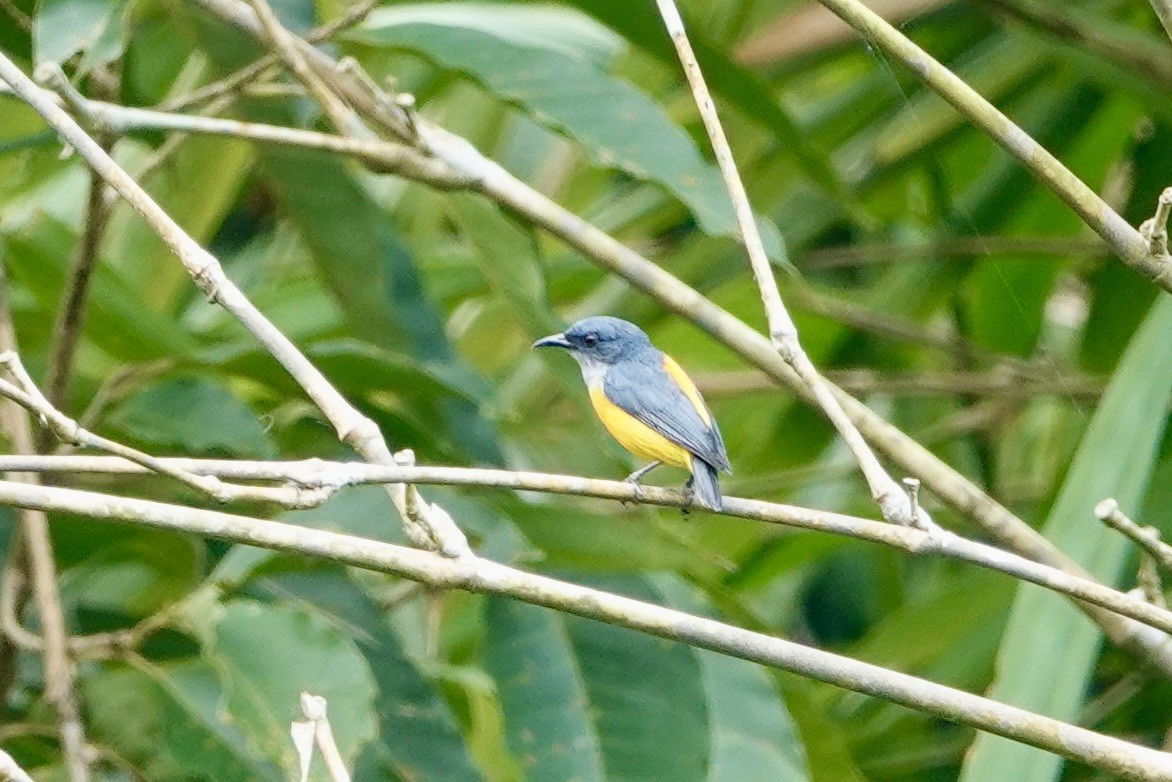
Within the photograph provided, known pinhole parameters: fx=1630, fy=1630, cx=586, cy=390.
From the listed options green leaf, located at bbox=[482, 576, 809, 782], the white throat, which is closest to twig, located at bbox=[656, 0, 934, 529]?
green leaf, located at bbox=[482, 576, 809, 782]

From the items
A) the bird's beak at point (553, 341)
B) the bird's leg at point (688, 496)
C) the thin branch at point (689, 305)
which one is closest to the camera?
the bird's leg at point (688, 496)

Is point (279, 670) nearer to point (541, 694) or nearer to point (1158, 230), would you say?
point (541, 694)

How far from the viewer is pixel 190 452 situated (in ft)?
9.28

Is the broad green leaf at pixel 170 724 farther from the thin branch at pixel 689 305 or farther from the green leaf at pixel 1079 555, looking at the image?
the green leaf at pixel 1079 555

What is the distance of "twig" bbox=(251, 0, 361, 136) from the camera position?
7.41ft

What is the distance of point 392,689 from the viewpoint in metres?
2.72

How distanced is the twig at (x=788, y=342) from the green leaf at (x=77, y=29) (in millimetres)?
754

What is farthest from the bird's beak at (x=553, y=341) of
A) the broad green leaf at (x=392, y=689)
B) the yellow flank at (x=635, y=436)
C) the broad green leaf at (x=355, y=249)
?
the broad green leaf at (x=392, y=689)

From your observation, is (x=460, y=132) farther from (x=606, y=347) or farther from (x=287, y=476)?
(x=287, y=476)

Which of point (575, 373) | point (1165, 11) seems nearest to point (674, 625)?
point (1165, 11)

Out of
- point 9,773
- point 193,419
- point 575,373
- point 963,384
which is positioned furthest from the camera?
point 963,384

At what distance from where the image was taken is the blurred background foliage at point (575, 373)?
253 centimetres

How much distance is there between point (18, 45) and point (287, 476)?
1591mm

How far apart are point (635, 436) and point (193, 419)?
74cm
